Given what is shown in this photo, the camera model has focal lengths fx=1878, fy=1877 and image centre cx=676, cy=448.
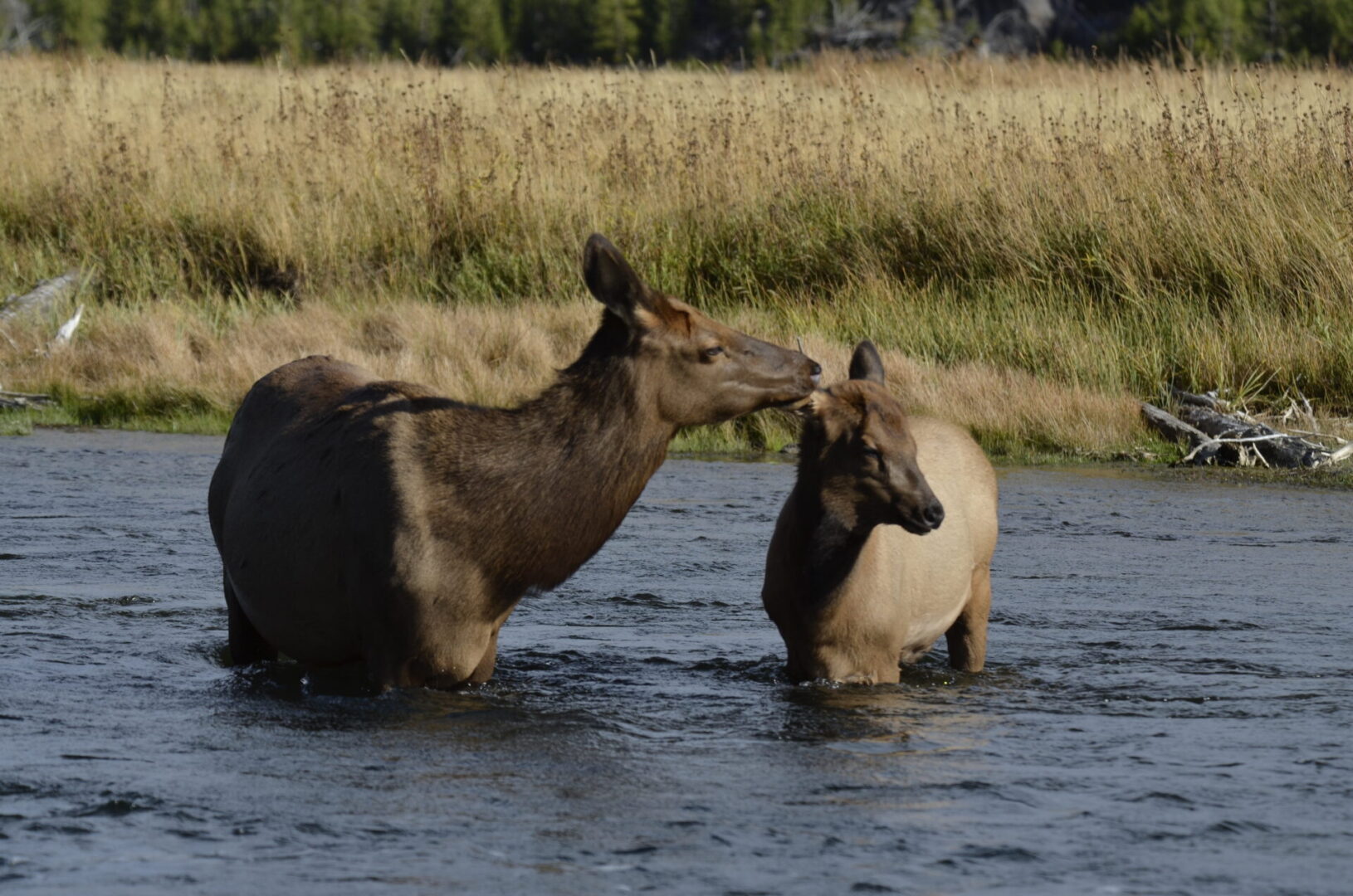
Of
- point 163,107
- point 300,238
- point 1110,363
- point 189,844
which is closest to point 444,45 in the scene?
point 163,107

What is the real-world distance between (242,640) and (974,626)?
2.89 m

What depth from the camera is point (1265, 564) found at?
31.4ft

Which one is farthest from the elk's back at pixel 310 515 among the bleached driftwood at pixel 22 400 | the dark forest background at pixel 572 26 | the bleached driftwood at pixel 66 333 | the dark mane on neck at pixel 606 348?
the dark forest background at pixel 572 26

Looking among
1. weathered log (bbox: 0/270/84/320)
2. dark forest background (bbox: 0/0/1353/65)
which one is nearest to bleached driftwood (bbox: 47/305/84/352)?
weathered log (bbox: 0/270/84/320)

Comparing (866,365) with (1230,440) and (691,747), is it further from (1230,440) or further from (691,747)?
(1230,440)

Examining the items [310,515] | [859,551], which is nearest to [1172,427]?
[859,551]

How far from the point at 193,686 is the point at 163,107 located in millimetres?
16043

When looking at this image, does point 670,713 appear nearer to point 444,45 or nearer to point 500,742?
point 500,742

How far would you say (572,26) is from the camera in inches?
2598

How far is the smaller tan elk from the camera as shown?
6562 mm

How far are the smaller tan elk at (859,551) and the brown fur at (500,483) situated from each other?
17.3 inches

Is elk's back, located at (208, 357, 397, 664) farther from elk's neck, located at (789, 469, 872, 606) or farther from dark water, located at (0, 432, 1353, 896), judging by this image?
elk's neck, located at (789, 469, 872, 606)

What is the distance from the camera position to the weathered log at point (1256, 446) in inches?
498

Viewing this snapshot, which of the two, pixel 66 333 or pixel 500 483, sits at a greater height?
pixel 500 483
